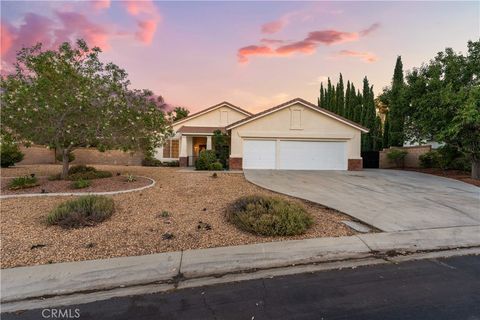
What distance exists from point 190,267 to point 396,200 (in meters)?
7.88

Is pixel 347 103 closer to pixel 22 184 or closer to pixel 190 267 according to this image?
pixel 22 184

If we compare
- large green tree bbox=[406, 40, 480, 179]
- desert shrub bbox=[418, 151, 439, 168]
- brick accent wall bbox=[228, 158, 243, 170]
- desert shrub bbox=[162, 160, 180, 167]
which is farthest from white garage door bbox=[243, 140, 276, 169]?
desert shrub bbox=[418, 151, 439, 168]

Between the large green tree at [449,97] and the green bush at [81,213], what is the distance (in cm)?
1517

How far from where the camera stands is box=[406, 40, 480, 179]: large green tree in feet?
41.7

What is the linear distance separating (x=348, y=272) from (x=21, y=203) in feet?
30.1

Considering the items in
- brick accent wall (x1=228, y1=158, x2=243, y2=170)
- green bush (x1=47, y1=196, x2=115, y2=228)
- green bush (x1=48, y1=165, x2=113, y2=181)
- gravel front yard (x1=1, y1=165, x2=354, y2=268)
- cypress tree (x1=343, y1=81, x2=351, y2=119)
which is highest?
cypress tree (x1=343, y1=81, x2=351, y2=119)

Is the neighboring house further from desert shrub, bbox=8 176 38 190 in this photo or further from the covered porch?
desert shrub, bbox=8 176 38 190

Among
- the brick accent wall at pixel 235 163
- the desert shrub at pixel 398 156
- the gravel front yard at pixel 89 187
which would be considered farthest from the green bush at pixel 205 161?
the desert shrub at pixel 398 156

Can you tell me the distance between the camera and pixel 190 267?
179 inches

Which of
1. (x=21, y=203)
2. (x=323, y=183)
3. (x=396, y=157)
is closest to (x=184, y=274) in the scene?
(x=21, y=203)

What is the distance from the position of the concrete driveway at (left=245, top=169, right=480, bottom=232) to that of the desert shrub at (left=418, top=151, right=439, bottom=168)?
589 centimetres

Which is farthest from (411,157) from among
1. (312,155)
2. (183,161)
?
(183,161)

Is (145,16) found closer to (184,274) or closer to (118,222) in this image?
(118,222)

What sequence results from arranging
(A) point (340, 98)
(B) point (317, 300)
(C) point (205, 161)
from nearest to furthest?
(B) point (317, 300) → (C) point (205, 161) → (A) point (340, 98)
